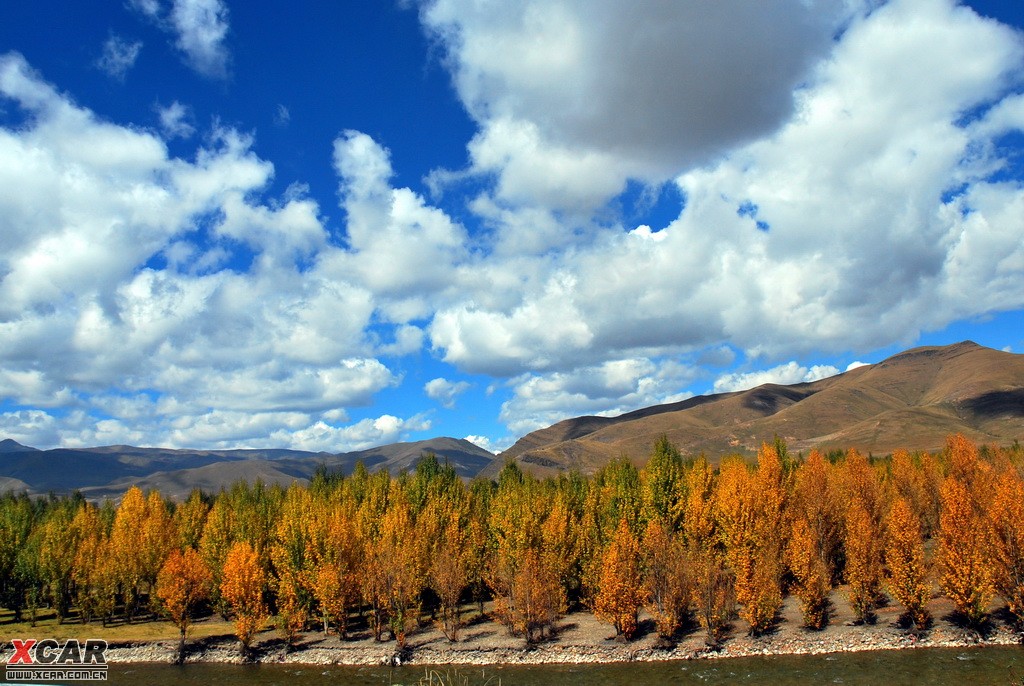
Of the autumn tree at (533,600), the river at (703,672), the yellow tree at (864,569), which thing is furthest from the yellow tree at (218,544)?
the yellow tree at (864,569)

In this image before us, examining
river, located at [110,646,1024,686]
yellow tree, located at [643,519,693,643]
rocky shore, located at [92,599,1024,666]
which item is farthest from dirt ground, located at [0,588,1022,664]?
yellow tree, located at [643,519,693,643]

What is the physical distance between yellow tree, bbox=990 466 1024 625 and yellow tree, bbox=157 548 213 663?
309ft

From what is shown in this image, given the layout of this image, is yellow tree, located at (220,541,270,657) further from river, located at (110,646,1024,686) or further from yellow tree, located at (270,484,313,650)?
river, located at (110,646,1024,686)

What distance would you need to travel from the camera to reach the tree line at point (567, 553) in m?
67.4

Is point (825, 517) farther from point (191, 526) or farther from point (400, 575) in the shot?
point (191, 526)

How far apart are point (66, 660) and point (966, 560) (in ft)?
352

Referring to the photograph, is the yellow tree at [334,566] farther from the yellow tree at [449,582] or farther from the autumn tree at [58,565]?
the autumn tree at [58,565]

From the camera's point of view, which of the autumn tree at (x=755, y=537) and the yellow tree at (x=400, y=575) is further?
the yellow tree at (x=400, y=575)

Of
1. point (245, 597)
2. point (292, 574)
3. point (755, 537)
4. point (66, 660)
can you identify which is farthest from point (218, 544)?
point (755, 537)

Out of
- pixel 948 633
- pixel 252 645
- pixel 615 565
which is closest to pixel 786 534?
pixel 948 633

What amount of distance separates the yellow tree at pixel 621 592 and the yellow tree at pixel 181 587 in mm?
52479

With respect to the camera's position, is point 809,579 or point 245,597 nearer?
point 809,579

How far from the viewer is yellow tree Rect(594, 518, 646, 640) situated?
7012 cm

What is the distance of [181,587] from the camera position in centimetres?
7800
